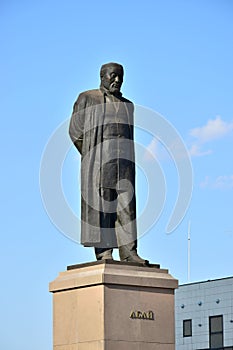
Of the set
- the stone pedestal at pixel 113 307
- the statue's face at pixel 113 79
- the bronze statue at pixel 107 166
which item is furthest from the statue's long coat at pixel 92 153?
the stone pedestal at pixel 113 307

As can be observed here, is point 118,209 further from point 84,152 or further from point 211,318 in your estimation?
point 211,318

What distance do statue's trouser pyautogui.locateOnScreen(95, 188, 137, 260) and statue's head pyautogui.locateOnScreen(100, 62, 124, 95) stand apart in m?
2.05

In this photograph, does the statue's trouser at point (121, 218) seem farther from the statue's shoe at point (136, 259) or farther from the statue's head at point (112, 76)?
the statue's head at point (112, 76)

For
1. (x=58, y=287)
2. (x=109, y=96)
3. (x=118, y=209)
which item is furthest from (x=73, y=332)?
(x=109, y=96)

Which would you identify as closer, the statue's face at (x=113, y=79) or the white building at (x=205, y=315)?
the statue's face at (x=113, y=79)

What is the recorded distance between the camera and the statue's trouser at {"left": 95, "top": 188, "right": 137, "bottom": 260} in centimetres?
2203

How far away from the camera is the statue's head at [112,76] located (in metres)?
22.5

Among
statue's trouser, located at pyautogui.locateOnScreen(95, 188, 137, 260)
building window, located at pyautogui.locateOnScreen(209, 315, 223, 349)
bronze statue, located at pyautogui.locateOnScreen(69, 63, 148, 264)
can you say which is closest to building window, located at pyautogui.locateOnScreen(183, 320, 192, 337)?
building window, located at pyautogui.locateOnScreen(209, 315, 223, 349)

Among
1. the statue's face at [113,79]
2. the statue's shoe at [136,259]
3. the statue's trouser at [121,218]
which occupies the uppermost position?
the statue's face at [113,79]

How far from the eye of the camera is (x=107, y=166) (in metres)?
22.3

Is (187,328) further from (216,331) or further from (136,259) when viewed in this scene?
(136,259)

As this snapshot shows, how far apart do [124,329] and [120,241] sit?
6.64 ft

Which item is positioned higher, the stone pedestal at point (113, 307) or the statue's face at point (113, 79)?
the statue's face at point (113, 79)

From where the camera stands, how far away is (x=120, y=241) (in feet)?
72.5
